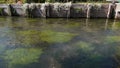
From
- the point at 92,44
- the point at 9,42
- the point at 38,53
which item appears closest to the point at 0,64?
the point at 38,53

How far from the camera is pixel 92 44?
17.2 meters

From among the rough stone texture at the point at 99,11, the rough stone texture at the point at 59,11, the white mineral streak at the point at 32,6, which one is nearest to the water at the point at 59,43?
the rough stone texture at the point at 99,11

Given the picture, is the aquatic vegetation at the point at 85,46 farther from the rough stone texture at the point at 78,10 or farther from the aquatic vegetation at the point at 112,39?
the rough stone texture at the point at 78,10

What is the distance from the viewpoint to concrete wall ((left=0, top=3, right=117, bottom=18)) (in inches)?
999

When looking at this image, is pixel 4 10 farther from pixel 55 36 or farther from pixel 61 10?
pixel 55 36

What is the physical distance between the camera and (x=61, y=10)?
2575cm

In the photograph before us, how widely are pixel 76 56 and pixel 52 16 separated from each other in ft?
40.2

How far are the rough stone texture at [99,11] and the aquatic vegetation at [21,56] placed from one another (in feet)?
39.1

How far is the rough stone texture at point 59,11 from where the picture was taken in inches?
1003

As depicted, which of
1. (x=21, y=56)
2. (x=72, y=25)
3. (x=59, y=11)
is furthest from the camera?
(x=59, y=11)

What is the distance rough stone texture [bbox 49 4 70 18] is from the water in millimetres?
1210

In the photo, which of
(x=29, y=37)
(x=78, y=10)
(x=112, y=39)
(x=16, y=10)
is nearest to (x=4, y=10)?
(x=16, y=10)

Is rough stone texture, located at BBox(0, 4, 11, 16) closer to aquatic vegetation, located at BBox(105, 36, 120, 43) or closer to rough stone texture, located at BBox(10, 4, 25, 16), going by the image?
rough stone texture, located at BBox(10, 4, 25, 16)

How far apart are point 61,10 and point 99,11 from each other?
4699 mm
